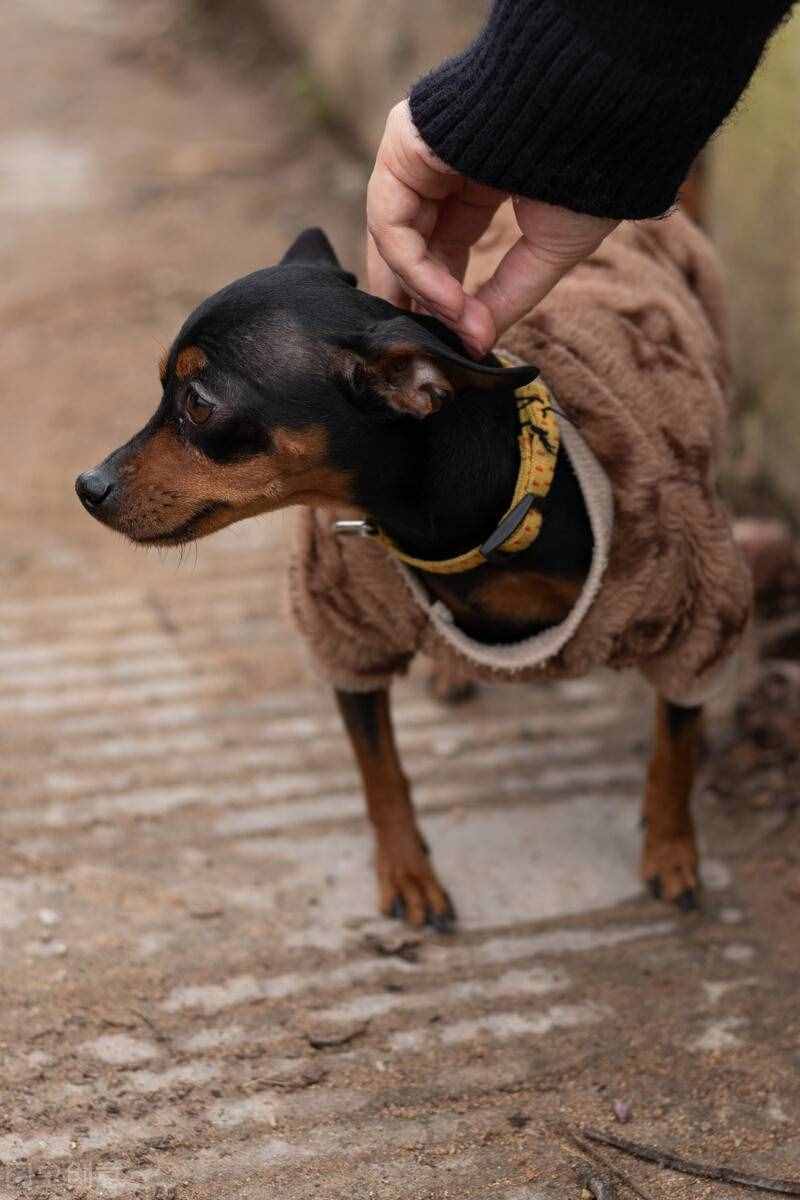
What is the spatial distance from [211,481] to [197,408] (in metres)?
0.13

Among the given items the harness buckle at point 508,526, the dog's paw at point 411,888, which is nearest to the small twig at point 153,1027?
the dog's paw at point 411,888

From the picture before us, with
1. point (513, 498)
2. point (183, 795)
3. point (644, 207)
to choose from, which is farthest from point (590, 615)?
point (183, 795)

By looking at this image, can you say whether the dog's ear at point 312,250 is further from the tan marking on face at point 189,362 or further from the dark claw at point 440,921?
the dark claw at point 440,921

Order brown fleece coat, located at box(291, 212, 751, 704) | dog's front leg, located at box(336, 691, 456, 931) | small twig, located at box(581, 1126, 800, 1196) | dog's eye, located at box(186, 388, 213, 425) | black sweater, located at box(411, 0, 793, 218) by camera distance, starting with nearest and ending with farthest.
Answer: black sweater, located at box(411, 0, 793, 218) < small twig, located at box(581, 1126, 800, 1196) < dog's eye, located at box(186, 388, 213, 425) < brown fleece coat, located at box(291, 212, 751, 704) < dog's front leg, located at box(336, 691, 456, 931)

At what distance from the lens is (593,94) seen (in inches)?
84.8

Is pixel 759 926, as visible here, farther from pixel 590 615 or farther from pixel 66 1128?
pixel 66 1128

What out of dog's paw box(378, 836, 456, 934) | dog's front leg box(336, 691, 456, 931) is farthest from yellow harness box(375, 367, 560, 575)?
dog's paw box(378, 836, 456, 934)

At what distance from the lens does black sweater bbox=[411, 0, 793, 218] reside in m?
2.12

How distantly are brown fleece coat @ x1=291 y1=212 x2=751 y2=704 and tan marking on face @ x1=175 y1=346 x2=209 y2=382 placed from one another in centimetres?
48

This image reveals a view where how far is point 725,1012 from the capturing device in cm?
290

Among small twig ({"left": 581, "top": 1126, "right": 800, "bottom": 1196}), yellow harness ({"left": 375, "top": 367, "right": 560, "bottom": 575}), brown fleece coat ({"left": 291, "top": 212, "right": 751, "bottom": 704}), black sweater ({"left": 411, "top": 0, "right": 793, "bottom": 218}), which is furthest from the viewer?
brown fleece coat ({"left": 291, "top": 212, "right": 751, "bottom": 704})

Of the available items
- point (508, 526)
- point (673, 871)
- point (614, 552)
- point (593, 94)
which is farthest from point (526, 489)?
point (673, 871)

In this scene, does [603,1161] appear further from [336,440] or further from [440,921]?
[336,440]

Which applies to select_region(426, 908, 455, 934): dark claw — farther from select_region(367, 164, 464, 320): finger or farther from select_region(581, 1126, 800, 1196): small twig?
select_region(367, 164, 464, 320): finger
